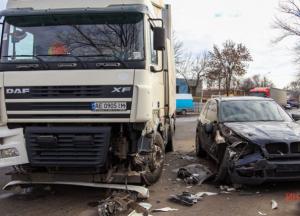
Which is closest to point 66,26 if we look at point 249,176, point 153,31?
point 153,31

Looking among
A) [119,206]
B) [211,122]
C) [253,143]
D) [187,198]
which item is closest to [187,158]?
[211,122]

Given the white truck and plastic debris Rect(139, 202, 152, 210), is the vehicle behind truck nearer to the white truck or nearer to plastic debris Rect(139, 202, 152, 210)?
the white truck

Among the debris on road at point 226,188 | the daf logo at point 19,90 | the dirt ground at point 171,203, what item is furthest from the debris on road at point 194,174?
the daf logo at point 19,90

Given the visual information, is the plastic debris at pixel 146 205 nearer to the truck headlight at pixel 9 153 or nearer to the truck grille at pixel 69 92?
the truck grille at pixel 69 92

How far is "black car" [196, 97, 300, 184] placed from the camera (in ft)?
26.9

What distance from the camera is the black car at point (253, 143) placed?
820 cm

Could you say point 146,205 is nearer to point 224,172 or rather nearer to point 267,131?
point 224,172

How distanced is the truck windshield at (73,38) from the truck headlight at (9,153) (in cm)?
148

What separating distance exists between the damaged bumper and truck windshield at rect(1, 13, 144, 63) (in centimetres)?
265

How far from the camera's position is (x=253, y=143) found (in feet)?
27.6

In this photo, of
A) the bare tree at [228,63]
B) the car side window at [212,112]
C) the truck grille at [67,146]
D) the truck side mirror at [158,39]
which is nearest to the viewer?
the truck grille at [67,146]

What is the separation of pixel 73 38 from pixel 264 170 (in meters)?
3.96

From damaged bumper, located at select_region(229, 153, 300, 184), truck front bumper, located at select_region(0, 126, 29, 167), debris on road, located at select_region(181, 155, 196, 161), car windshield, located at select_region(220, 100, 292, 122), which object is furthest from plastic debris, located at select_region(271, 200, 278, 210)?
debris on road, located at select_region(181, 155, 196, 161)

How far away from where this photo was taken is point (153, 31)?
823 cm
